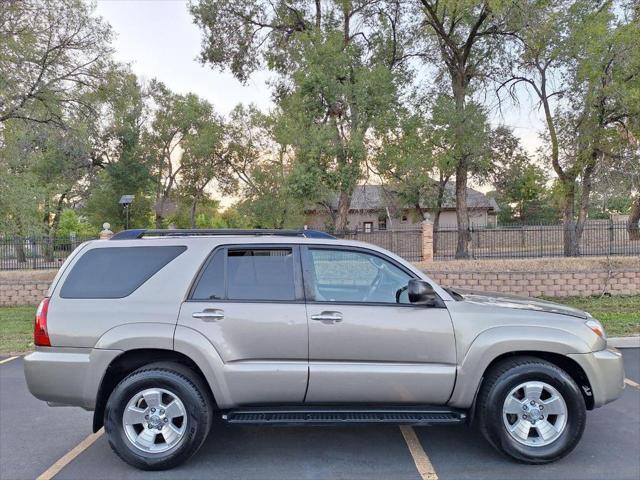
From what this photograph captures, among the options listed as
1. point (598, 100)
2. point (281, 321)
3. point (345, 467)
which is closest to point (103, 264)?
point (281, 321)

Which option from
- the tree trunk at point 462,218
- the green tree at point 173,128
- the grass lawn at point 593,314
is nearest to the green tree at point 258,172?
the green tree at point 173,128

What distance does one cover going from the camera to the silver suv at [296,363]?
148 inches

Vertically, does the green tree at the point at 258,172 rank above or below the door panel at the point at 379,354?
above

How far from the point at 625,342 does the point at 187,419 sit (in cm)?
750

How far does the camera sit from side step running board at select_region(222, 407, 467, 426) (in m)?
3.72

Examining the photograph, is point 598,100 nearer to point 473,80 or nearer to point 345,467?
point 473,80

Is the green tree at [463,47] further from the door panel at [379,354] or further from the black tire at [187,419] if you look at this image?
the black tire at [187,419]

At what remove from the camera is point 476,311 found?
12.8ft

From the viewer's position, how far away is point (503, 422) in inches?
148

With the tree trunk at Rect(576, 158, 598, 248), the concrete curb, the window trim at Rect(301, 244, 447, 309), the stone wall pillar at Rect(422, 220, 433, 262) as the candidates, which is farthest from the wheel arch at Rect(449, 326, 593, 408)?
the tree trunk at Rect(576, 158, 598, 248)

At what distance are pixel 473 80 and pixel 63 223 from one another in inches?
2222

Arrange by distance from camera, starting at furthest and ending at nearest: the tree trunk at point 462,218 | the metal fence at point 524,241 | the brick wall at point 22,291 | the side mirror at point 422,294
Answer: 1. the tree trunk at point 462,218
2. the metal fence at point 524,241
3. the brick wall at point 22,291
4. the side mirror at point 422,294

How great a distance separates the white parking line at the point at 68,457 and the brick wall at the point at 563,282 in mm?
10242

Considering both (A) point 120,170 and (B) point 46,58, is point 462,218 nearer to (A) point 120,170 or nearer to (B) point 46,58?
(B) point 46,58
